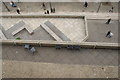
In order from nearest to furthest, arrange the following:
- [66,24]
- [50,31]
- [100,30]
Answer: [50,31] < [100,30] < [66,24]

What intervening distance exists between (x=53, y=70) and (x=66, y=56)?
2.36 meters

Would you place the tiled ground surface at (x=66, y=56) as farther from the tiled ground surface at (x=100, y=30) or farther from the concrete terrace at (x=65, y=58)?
the tiled ground surface at (x=100, y=30)

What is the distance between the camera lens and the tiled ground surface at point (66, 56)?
68.8 ft

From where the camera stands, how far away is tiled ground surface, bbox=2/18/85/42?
74.2ft

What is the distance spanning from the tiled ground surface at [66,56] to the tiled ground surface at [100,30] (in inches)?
66.1

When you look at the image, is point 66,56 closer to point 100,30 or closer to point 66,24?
point 66,24

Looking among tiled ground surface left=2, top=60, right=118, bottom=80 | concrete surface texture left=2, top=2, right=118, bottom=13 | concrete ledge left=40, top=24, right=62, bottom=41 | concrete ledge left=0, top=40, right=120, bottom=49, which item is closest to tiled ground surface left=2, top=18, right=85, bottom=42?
concrete ledge left=40, top=24, right=62, bottom=41

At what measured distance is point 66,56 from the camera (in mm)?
21281

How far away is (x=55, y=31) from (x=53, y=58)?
384 centimetres

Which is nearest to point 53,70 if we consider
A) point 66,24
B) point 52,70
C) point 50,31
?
point 52,70

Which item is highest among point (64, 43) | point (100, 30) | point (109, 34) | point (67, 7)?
point (67, 7)

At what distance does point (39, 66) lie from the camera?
21.3 m

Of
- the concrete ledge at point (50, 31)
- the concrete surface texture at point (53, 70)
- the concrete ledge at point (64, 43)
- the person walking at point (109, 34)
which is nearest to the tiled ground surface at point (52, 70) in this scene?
the concrete surface texture at point (53, 70)

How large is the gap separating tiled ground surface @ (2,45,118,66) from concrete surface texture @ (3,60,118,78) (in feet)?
1.61
